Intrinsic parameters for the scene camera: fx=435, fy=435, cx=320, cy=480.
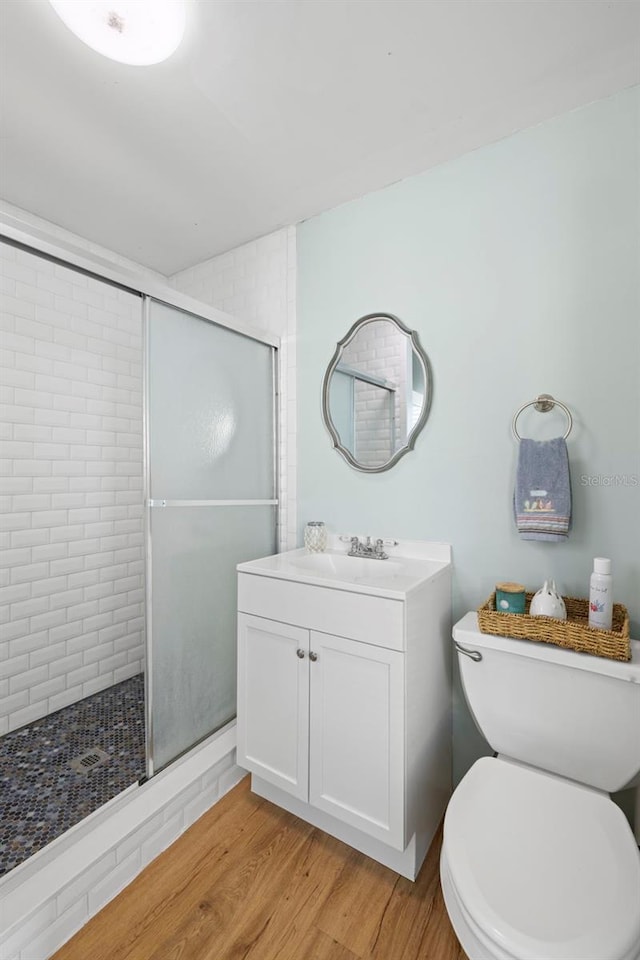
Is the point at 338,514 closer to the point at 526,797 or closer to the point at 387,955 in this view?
the point at 526,797

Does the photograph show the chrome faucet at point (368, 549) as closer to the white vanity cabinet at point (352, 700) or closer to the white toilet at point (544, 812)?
the white vanity cabinet at point (352, 700)

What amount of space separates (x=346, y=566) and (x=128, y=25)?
1792 millimetres

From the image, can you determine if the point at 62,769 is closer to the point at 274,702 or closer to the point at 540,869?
the point at 274,702

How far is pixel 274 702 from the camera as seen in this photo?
1.57 meters

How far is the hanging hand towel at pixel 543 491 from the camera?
1.38 metres

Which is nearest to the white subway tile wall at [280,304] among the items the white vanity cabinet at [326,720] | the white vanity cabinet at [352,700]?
the white vanity cabinet at [352,700]

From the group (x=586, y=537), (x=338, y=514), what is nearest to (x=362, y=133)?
(x=338, y=514)

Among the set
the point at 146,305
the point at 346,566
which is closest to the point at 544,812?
the point at 346,566

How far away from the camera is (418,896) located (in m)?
1.30

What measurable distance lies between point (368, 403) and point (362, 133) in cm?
98

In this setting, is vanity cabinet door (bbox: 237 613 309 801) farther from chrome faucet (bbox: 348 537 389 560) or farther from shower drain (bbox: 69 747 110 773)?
shower drain (bbox: 69 747 110 773)

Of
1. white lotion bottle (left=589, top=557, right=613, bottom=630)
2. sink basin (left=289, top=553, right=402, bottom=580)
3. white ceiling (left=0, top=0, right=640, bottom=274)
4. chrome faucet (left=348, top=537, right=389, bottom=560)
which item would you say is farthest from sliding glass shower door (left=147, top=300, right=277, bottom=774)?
white lotion bottle (left=589, top=557, right=613, bottom=630)

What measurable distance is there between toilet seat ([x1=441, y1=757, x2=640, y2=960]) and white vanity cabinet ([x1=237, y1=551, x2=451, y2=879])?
0.28 meters

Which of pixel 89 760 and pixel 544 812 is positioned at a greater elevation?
pixel 544 812
